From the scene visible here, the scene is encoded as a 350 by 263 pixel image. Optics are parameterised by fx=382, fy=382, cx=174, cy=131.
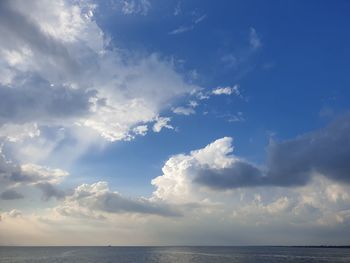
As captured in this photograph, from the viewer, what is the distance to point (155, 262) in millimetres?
165875

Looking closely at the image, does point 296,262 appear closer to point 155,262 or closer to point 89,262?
point 155,262

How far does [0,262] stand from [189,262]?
81319mm

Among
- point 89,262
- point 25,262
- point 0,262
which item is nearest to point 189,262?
point 89,262

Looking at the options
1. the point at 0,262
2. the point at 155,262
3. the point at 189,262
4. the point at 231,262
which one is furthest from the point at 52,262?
the point at 231,262

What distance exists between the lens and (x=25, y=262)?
165 meters

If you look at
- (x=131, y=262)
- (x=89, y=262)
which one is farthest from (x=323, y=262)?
(x=89, y=262)

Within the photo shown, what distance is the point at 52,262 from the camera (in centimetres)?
16500

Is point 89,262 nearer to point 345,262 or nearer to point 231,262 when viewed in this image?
point 231,262

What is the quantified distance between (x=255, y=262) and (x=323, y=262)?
28709 mm

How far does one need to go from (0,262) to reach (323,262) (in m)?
138

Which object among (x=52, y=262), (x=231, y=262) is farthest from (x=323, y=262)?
(x=52, y=262)

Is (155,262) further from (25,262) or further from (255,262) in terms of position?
(25,262)

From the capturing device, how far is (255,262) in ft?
544

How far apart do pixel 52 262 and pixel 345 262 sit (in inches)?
4962
